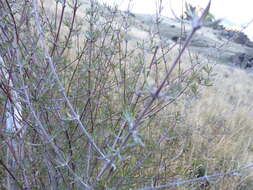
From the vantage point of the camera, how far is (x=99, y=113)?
207cm

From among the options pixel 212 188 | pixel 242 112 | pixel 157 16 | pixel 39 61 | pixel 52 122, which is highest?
pixel 157 16

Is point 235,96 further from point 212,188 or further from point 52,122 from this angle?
point 52,122

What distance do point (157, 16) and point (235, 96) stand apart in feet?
20.9

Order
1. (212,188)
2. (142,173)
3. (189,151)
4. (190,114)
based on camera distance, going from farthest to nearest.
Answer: (190,114)
(189,151)
(212,188)
(142,173)

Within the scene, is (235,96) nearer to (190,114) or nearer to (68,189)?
(190,114)

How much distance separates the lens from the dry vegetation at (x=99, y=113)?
45.9 inches

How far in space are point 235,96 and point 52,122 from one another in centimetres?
654

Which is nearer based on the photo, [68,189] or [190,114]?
[68,189]

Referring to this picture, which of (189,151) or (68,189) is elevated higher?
(68,189)

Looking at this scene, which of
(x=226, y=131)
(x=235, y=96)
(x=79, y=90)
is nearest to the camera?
(x=79, y=90)

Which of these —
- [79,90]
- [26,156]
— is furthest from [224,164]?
[26,156]

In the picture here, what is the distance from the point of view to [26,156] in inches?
62.9

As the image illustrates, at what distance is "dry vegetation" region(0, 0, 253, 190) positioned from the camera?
117 centimetres

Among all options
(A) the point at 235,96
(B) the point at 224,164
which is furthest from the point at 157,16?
(A) the point at 235,96
